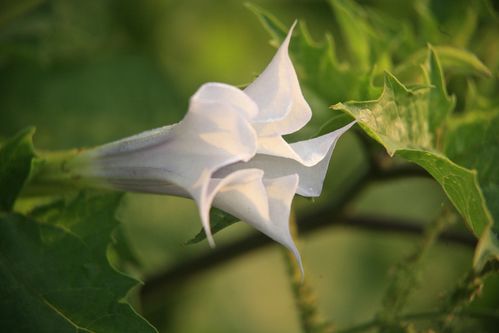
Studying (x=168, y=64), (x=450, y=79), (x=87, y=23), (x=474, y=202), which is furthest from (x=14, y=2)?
(x=474, y=202)

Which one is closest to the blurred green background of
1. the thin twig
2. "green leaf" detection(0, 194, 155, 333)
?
the thin twig

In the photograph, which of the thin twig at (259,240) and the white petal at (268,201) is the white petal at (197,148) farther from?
the thin twig at (259,240)

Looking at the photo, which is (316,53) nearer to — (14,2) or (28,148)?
(28,148)

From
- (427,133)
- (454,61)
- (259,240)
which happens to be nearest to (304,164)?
(427,133)

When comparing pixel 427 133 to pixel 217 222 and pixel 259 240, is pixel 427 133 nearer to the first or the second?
pixel 217 222

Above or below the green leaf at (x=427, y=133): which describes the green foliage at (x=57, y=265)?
below

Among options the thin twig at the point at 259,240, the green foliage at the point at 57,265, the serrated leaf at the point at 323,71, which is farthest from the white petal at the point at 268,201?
the thin twig at the point at 259,240

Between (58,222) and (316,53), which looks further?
(316,53)
